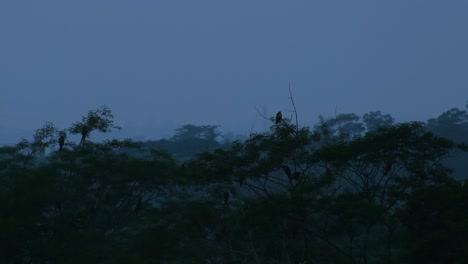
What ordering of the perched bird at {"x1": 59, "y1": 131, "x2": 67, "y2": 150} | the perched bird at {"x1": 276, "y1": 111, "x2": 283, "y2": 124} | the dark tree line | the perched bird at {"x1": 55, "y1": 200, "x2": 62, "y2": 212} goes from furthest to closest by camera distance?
the perched bird at {"x1": 59, "y1": 131, "x2": 67, "y2": 150}
the perched bird at {"x1": 55, "y1": 200, "x2": 62, "y2": 212}
the dark tree line
the perched bird at {"x1": 276, "y1": 111, "x2": 283, "y2": 124}

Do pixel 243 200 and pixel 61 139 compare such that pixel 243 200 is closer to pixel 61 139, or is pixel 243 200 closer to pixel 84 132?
pixel 84 132

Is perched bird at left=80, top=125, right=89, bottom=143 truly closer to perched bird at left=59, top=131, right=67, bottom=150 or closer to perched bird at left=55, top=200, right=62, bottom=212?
perched bird at left=59, top=131, right=67, bottom=150

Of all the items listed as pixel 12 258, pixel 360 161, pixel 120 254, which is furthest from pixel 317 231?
pixel 12 258

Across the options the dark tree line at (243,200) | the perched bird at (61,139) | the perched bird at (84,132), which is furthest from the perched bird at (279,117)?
the perched bird at (61,139)

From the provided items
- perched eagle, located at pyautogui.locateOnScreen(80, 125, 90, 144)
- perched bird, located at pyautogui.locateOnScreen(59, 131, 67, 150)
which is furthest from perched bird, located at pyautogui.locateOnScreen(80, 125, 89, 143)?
perched bird, located at pyautogui.locateOnScreen(59, 131, 67, 150)

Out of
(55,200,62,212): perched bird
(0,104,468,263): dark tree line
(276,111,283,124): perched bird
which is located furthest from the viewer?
(55,200,62,212): perched bird

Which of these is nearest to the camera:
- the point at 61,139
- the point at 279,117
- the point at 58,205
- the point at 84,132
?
the point at 279,117

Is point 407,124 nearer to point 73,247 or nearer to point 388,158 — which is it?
point 388,158

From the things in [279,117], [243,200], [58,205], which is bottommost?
[58,205]

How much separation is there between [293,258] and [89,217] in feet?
17.5

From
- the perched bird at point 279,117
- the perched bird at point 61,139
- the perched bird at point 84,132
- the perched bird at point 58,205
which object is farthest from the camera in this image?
the perched bird at point 84,132

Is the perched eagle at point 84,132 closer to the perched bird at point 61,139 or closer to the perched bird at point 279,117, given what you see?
the perched bird at point 61,139

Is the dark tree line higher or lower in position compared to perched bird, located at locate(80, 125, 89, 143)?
lower

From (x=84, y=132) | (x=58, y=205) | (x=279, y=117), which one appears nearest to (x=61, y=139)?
(x=84, y=132)
